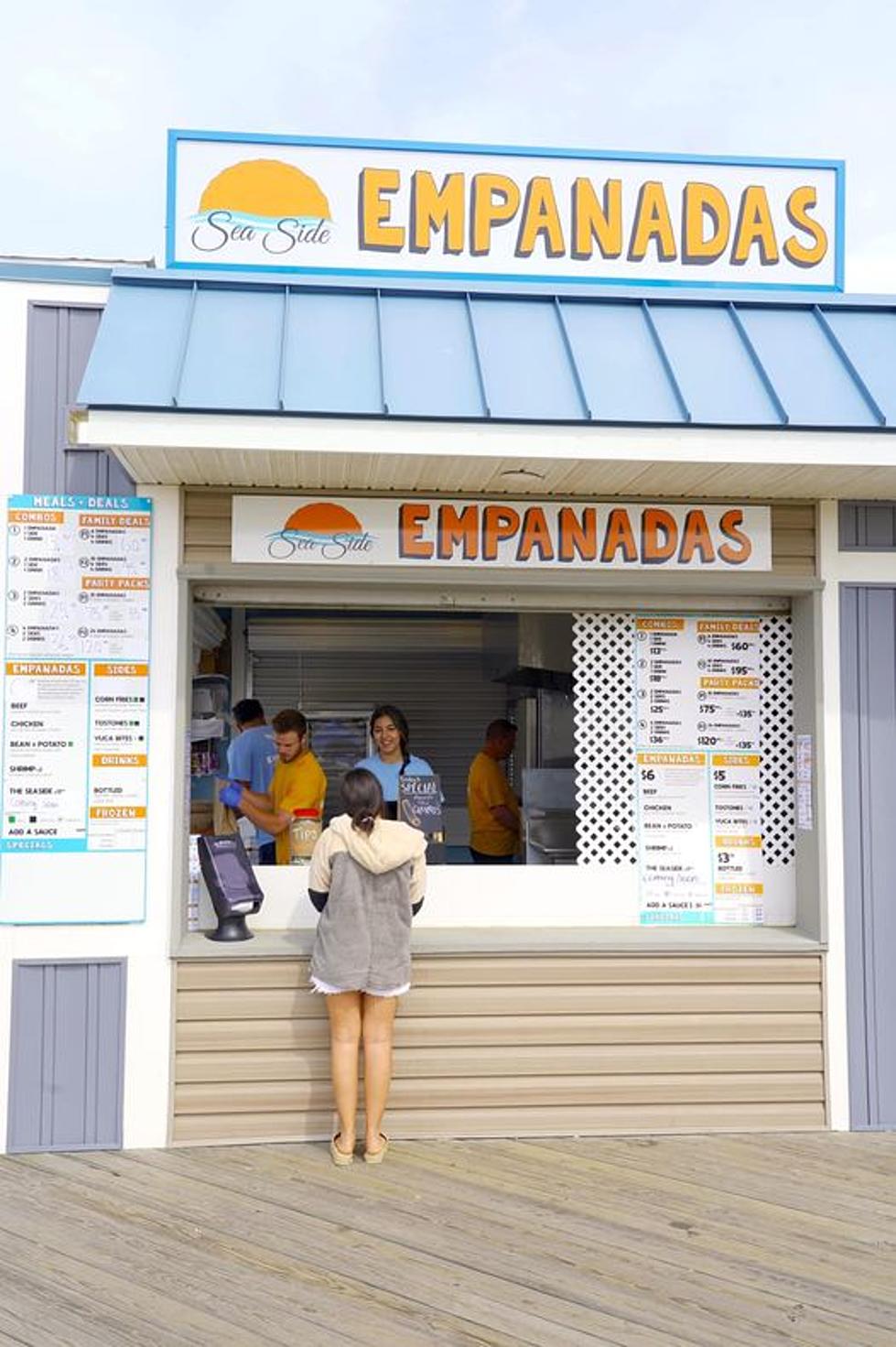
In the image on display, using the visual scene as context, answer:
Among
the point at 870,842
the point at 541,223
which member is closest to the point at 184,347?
the point at 541,223

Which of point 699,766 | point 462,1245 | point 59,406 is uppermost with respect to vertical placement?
point 59,406

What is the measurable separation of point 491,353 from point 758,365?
113cm

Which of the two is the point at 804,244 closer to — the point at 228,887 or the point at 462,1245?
the point at 228,887

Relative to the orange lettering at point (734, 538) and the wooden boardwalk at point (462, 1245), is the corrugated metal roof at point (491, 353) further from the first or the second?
the wooden boardwalk at point (462, 1245)

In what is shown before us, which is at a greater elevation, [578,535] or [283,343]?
[283,343]

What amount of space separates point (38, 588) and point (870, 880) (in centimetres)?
398

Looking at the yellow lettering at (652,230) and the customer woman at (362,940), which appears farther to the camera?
the yellow lettering at (652,230)

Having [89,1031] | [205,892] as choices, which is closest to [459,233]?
[205,892]

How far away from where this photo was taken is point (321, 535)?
4.82 m

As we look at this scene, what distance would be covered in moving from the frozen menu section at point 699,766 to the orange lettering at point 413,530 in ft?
3.84

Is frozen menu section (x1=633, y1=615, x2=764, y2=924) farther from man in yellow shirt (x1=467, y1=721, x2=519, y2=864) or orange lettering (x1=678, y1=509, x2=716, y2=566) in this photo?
man in yellow shirt (x1=467, y1=721, x2=519, y2=864)

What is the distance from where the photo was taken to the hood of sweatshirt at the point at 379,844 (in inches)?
171

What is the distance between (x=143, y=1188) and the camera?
416 centimetres

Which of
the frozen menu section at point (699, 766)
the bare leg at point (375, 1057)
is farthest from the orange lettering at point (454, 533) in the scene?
the bare leg at point (375, 1057)
